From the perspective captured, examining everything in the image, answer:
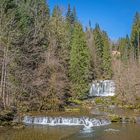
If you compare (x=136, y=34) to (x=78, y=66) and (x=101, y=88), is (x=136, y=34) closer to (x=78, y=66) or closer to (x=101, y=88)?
(x=101, y=88)

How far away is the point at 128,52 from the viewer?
9125cm

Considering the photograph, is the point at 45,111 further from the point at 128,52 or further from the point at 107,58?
the point at 128,52

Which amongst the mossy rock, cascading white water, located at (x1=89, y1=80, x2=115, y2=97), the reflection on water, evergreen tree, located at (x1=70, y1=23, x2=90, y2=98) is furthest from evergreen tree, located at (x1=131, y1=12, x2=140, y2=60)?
the reflection on water

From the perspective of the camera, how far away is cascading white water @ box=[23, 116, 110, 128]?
33.8 metres

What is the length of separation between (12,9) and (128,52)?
50.5m

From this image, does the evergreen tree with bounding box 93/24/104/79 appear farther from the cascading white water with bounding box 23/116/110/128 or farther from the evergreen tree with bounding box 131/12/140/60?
the cascading white water with bounding box 23/116/110/128

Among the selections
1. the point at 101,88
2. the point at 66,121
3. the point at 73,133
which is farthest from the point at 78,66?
the point at 73,133

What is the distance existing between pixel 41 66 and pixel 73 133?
62.3ft

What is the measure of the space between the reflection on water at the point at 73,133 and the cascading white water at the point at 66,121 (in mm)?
1939

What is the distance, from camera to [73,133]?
28094 millimetres

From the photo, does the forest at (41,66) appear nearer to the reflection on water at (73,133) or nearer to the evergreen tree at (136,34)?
the reflection on water at (73,133)

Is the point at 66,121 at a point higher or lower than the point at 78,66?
lower

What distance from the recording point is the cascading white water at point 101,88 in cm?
6731

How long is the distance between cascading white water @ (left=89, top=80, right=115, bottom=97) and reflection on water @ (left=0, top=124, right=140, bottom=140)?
35050 millimetres
